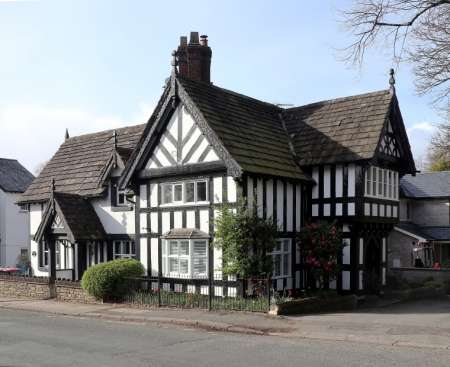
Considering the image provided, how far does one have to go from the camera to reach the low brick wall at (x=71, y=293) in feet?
70.4

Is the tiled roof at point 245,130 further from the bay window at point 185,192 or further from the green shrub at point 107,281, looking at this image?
the green shrub at point 107,281

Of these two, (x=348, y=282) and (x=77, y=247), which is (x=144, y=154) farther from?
(x=348, y=282)

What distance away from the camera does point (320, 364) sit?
1030 centimetres

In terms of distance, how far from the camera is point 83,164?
29266 millimetres

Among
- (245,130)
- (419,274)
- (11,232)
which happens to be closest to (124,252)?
(245,130)

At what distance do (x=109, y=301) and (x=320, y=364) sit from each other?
40.0ft

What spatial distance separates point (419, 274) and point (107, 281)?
1709cm

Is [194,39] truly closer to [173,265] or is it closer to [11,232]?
[173,265]

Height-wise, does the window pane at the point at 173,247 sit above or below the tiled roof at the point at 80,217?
below

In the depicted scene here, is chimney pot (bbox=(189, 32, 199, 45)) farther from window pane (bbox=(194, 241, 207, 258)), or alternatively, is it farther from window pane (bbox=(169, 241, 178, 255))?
window pane (bbox=(194, 241, 207, 258))

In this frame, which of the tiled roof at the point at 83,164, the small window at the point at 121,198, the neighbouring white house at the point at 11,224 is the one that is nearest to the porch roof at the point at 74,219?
the tiled roof at the point at 83,164

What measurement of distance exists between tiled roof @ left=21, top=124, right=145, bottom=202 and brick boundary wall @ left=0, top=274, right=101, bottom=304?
487 centimetres

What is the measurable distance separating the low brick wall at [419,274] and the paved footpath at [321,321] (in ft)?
26.6

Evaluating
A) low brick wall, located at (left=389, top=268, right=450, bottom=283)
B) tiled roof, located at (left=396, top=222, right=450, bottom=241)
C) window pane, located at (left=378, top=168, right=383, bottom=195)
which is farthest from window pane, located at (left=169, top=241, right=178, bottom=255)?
tiled roof, located at (left=396, top=222, right=450, bottom=241)
